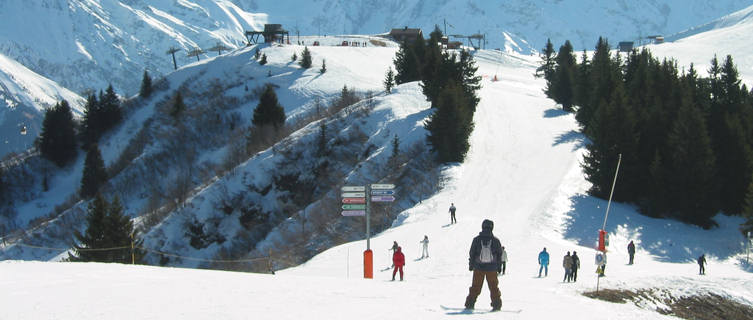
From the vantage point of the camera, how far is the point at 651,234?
4338 centimetres

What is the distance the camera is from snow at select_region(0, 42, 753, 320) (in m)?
13.3

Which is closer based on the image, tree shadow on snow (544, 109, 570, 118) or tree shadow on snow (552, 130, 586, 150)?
tree shadow on snow (552, 130, 586, 150)

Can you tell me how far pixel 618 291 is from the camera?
21.4 metres

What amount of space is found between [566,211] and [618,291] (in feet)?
78.5

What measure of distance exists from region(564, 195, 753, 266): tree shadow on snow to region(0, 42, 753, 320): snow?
11cm

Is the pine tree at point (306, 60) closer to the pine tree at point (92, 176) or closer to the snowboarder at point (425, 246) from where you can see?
the pine tree at point (92, 176)

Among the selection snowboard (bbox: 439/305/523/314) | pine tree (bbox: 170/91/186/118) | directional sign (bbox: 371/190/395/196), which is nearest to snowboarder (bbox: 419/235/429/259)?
directional sign (bbox: 371/190/395/196)

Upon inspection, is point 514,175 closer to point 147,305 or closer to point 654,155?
point 654,155

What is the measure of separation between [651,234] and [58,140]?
251 feet

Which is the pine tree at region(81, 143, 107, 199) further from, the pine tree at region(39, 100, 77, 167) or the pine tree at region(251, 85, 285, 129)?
the pine tree at region(251, 85, 285, 129)

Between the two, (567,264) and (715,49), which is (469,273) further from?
(715,49)

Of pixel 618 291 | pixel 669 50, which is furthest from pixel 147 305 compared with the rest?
pixel 669 50

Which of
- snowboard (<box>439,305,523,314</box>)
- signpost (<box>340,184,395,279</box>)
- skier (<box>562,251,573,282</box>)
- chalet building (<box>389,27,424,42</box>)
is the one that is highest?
chalet building (<box>389,27,424,42</box>)

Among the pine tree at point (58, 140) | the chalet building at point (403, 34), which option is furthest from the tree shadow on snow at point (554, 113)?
the chalet building at point (403, 34)
